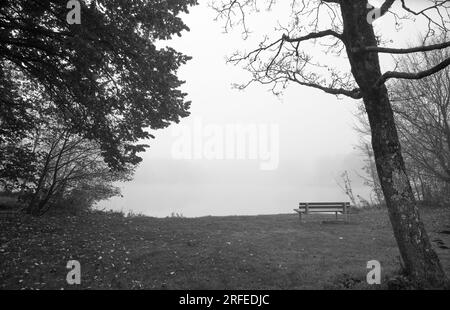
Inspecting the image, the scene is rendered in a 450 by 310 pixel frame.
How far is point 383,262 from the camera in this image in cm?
938

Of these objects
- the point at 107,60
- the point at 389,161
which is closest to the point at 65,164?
the point at 107,60

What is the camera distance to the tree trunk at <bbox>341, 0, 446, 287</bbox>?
6.31 meters

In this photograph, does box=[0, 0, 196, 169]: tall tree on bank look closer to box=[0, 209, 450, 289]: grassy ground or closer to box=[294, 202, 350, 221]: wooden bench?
box=[0, 209, 450, 289]: grassy ground

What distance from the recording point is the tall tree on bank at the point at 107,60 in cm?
987

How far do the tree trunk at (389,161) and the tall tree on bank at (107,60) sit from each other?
570 cm

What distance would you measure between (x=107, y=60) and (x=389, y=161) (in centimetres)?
922

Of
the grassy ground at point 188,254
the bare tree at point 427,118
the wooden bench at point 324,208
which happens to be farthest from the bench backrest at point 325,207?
the bare tree at point 427,118

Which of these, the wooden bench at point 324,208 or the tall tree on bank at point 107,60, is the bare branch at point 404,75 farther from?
the wooden bench at point 324,208

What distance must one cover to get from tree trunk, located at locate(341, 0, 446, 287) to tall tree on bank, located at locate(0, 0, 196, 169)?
570 centimetres

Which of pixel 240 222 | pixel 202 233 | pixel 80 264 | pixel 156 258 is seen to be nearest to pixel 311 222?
pixel 240 222

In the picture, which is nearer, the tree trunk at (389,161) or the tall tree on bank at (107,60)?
the tree trunk at (389,161)

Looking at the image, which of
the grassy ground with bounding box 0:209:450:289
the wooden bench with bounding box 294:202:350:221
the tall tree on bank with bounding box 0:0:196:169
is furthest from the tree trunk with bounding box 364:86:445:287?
the wooden bench with bounding box 294:202:350:221

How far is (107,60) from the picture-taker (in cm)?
1087

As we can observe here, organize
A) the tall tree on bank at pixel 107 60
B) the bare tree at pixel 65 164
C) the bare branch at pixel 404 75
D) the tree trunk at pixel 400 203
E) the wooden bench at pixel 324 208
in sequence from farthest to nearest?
the wooden bench at pixel 324 208
the bare tree at pixel 65 164
the tall tree on bank at pixel 107 60
the tree trunk at pixel 400 203
the bare branch at pixel 404 75
